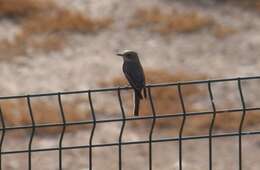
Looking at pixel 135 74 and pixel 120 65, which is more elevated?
pixel 135 74

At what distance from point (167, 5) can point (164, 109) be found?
4741mm

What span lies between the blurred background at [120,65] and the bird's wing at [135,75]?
5.10 m

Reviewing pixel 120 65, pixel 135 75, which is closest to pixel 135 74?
pixel 135 75

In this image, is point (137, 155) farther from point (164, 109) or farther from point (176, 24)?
point (176, 24)

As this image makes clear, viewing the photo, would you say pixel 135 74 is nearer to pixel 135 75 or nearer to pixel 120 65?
pixel 135 75

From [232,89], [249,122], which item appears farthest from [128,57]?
[232,89]

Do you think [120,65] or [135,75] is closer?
[135,75]

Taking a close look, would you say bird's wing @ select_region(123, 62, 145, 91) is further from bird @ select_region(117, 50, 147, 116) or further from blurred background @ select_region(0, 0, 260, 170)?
blurred background @ select_region(0, 0, 260, 170)

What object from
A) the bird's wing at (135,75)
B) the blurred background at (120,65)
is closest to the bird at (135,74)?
the bird's wing at (135,75)

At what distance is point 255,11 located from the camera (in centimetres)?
2031

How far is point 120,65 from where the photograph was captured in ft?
58.1

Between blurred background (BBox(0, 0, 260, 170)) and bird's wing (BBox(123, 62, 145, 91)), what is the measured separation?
5.10 meters

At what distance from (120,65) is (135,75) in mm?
9153

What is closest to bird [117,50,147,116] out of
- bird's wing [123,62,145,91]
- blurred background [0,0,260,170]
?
bird's wing [123,62,145,91]
